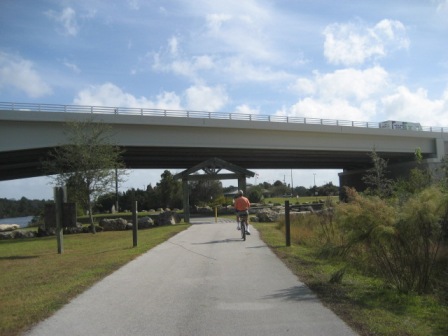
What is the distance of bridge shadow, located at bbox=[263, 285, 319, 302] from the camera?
23.5ft

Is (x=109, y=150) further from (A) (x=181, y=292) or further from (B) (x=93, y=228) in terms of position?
(A) (x=181, y=292)

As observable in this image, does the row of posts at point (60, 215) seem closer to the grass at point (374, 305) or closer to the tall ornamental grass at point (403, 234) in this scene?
the grass at point (374, 305)

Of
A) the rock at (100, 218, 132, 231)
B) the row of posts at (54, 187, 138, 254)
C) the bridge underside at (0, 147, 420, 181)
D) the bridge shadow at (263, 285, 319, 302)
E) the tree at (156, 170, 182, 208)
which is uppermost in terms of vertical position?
the bridge underside at (0, 147, 420, 181)

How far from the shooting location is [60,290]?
803 cm

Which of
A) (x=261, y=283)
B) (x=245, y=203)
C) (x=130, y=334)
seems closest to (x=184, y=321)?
(x=130, y=334)

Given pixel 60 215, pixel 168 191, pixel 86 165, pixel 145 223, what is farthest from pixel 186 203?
pixel 168 191

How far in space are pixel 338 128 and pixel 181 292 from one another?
40102mm

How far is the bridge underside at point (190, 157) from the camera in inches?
1645

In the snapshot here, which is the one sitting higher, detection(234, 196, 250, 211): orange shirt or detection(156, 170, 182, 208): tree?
detection(156, 170, 182, 208): tree

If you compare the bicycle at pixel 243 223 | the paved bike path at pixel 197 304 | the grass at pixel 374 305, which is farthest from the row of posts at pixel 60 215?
the grass at pixel 374 305

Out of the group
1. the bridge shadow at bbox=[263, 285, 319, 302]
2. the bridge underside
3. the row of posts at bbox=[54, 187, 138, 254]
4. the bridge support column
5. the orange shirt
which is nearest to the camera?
the bridge shadow at bbox=[263, 285, 319, 302]

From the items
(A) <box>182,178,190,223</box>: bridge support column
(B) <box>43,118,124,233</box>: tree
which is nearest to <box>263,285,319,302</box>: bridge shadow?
(B) <box>43,118,124,233</box>: tree

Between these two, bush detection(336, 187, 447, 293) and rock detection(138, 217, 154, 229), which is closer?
bush detection(336, 187, 447, 293)

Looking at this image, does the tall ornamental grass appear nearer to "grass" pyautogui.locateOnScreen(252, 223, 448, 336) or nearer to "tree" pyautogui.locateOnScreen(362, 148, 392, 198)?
"grass" pyautogui.locateOnScreen(252, 223, 448, 336)
